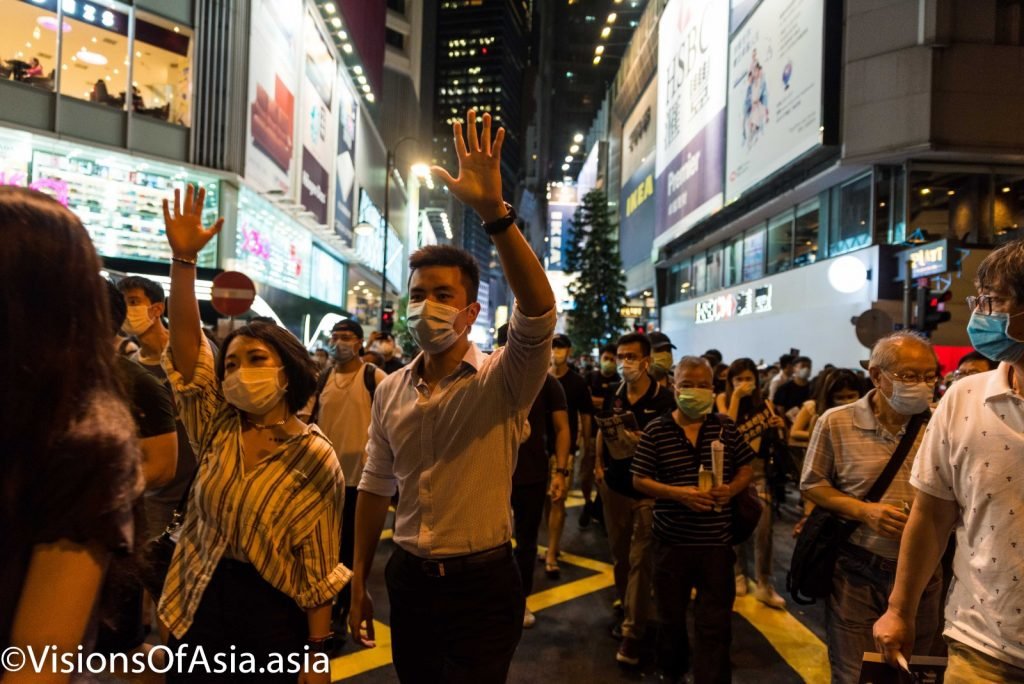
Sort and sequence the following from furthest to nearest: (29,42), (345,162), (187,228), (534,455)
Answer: (345,162) < (29,42) < (534,455) < (187,228)

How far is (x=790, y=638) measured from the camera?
507 cm

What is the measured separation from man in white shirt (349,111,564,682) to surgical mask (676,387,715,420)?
1.90 meters

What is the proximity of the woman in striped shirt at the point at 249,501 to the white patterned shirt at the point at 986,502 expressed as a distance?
2078 mm

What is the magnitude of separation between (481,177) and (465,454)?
1.00m

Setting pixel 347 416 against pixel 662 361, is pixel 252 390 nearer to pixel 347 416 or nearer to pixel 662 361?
pixel 347 416

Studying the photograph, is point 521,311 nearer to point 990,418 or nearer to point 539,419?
point 990,418

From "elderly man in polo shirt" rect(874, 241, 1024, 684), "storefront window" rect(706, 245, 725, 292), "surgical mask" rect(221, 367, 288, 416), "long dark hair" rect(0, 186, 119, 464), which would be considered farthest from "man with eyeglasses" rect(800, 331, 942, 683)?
"storefront window" rect(706, 245, 725, 292)

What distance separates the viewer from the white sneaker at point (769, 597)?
5.73 meters

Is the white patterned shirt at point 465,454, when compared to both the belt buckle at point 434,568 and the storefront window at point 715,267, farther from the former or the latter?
the storefront window at point 715,267

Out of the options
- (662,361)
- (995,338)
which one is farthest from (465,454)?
(662,361)

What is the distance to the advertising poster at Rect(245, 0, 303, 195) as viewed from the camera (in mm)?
19297

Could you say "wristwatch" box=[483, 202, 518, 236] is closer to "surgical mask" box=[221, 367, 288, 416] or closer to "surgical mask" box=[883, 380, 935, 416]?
"surgical mask" box=[221, 367, 288, 416]

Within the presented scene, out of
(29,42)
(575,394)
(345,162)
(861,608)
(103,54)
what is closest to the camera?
(861,608)

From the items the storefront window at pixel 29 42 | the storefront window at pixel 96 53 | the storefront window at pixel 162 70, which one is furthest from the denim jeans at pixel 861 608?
the storefront window at pixel 162 70
